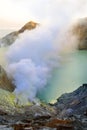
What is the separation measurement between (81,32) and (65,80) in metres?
42.4

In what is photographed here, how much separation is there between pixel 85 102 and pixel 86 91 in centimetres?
370

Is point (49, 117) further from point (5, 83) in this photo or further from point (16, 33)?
point (16, 33)

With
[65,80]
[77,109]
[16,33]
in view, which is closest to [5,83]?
[77,109]

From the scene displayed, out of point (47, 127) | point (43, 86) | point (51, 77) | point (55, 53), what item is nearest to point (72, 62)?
point (55, 53)

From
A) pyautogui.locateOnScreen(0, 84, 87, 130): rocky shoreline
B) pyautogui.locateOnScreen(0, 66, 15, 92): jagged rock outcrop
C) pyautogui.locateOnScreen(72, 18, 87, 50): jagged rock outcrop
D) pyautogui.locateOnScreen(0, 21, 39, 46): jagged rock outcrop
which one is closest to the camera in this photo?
pyautogui.locateOnScreen(0, 84, 87, 130): rocky shoreline

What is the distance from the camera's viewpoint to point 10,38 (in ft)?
305

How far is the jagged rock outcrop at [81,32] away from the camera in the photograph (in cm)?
8043

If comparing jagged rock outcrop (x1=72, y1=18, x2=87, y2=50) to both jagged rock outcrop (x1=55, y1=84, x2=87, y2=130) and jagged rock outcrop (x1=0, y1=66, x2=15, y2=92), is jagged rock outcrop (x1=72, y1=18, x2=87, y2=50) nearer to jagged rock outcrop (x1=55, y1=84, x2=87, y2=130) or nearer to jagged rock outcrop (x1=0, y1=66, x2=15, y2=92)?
jagged rock outcrop (x1=0, y1=66, x2=15, y2=92)

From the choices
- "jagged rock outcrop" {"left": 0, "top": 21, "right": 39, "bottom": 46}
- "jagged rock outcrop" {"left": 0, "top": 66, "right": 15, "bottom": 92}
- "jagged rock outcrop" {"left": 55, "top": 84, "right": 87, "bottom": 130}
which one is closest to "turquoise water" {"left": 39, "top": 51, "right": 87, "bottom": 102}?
"jagged rock outcrop" {"left": 0, "top": 66, "right": 15, "bottom": 92}

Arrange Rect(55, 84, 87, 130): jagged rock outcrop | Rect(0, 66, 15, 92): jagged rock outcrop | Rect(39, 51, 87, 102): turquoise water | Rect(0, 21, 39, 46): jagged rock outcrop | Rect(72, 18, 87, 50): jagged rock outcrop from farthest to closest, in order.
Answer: Rect(0, 21, 39, 46): jagged rock outcrop → Rect(72, 18, 87, 50): jagged rock outcrop → Rect(39, 51, 87, 102): turquoise water → Rect(0, 66, 15, 92): jagged rock outcrop → Rect(55, 84, 87, 130): jagged rock outcrop

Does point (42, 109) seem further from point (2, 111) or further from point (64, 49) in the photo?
point (64, 49)

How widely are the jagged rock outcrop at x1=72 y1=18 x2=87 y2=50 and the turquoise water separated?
23.1 metres

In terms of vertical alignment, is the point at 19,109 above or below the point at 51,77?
below

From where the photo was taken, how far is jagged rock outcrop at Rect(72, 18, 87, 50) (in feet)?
264
